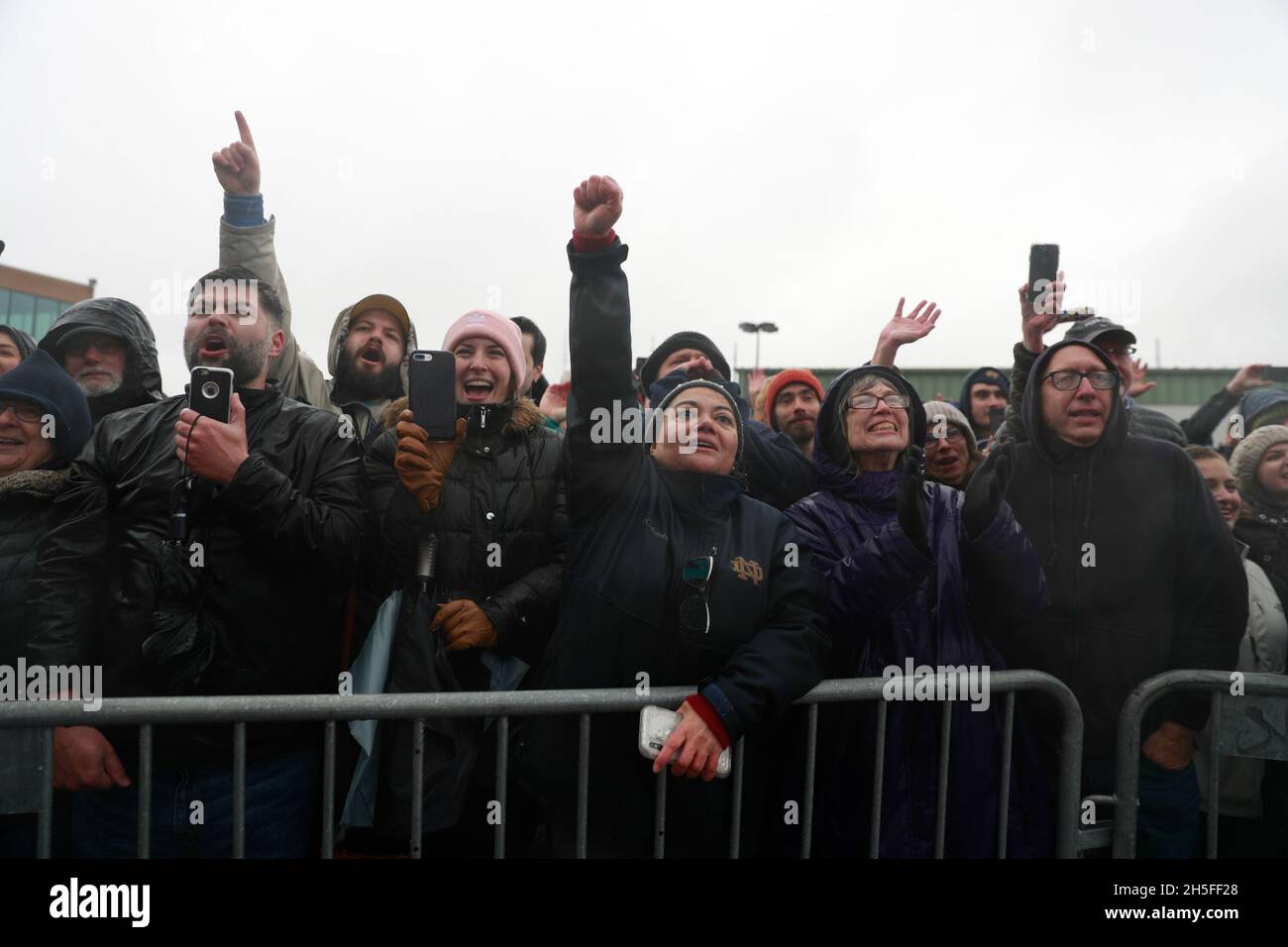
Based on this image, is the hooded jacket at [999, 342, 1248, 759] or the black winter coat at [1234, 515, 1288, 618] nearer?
the hooded jacket at [999, 342, 1248, 759]

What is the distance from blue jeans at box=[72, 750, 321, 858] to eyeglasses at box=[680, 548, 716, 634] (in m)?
1.28

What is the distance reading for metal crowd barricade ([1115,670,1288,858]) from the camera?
255 cm

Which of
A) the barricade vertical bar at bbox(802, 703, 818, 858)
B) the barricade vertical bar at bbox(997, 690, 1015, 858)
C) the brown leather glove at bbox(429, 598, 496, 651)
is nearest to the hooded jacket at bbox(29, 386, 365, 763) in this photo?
the brown leather glove at bbox(429, 598, 496, 651)

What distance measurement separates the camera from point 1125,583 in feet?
8.95

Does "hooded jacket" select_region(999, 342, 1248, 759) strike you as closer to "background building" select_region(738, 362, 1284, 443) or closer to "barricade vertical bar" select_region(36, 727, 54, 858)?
"barricade vertical bar" select_region(36, 727, 54, 858)

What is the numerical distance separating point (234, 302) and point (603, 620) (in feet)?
5.27

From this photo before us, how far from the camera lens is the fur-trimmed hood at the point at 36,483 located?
2383 millimetres

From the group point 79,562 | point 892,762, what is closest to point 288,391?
point 79,562

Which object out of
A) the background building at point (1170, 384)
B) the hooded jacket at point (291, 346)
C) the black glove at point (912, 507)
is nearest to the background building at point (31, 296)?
the background building at point (1170, 384)

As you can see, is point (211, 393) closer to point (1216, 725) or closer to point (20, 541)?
point (20, 541)

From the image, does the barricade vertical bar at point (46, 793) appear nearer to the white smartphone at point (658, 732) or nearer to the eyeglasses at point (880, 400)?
the white smartphone at point (658, 732)

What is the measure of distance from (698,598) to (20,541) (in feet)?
6.66
